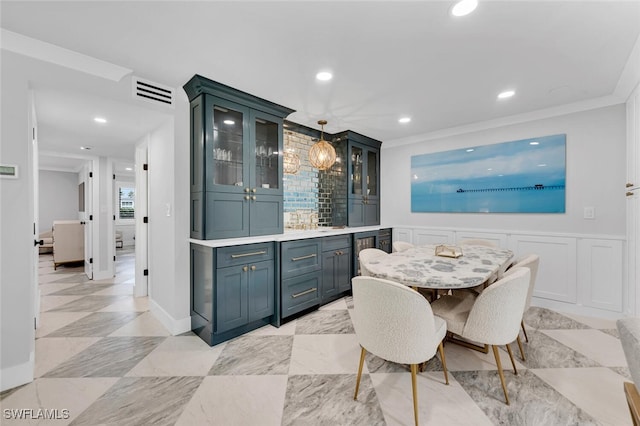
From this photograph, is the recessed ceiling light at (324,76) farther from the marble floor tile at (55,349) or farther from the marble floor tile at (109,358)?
the marble floor tile at (55,349)

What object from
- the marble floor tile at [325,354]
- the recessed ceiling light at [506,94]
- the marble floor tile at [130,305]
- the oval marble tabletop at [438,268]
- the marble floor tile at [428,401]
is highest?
the recessed ceiling light at [506,94]

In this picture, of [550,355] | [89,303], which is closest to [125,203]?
[89,303]

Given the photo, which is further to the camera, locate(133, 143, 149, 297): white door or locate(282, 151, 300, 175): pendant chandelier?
locate(282, 151, 300, 175): pendant chandelier

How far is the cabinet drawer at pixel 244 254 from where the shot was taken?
2480 millimetres

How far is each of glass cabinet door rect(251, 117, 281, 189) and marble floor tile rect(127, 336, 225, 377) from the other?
5.56 ft

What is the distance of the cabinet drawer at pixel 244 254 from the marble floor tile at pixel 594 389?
2480 mm

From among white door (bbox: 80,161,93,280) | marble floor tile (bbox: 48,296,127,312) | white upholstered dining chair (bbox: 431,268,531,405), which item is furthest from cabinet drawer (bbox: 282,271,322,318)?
white door (bbox: 80,161,93,280)

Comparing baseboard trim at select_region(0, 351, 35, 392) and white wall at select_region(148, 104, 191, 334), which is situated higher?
white wall at select_region(148, 104, 191, 334)

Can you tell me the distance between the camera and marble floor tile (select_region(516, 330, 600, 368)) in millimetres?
2133

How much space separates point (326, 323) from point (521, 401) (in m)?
1.75

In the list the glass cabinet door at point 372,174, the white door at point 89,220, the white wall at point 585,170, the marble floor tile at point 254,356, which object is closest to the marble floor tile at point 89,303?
the white door at point 89,220

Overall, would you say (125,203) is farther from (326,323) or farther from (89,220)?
(326,323)

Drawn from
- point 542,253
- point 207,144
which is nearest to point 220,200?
point 207,144

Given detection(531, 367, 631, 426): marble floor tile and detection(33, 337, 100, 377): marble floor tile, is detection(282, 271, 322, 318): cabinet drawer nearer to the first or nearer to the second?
detection(33, 337, 100, 377): marble floor tile
